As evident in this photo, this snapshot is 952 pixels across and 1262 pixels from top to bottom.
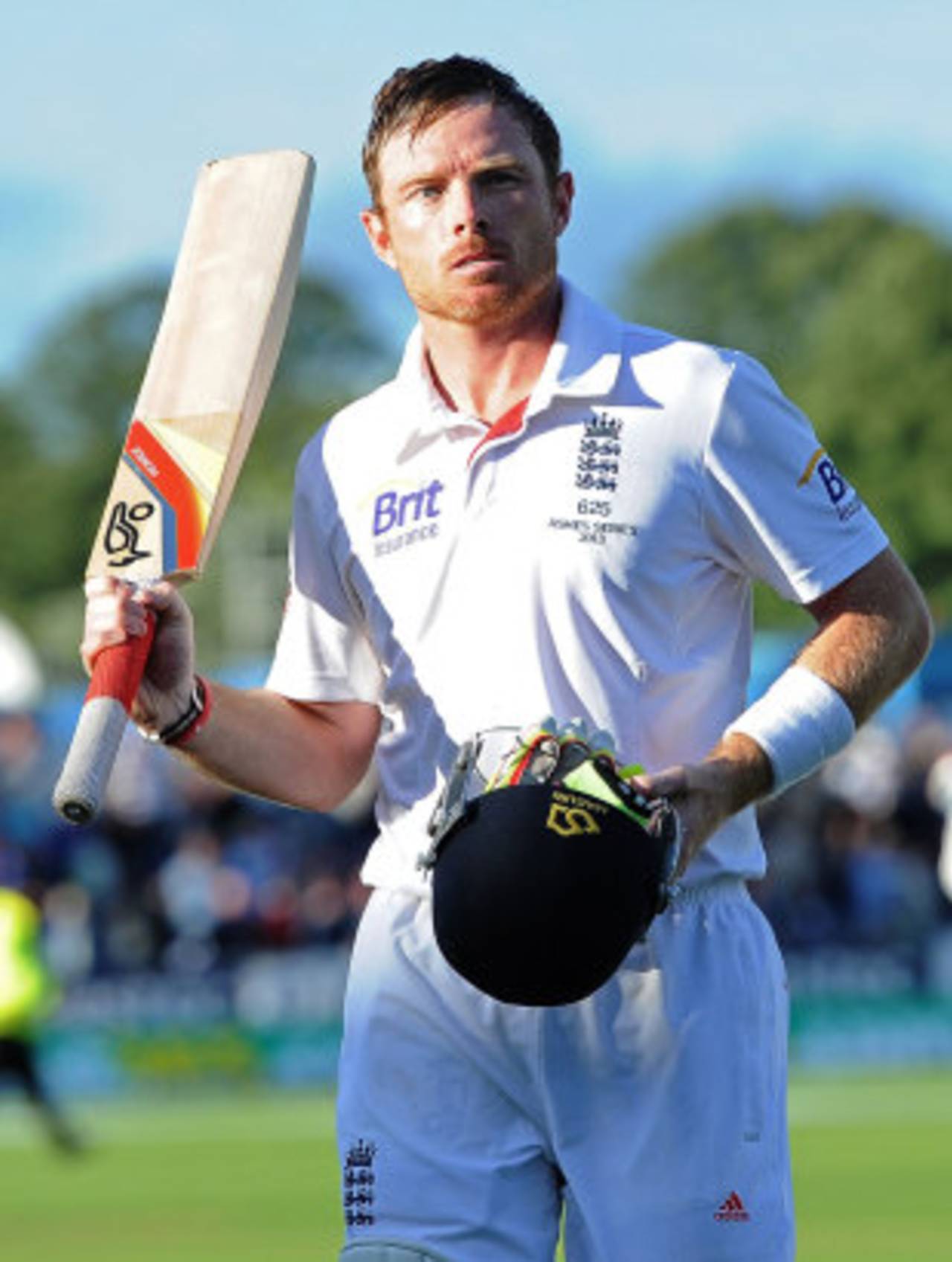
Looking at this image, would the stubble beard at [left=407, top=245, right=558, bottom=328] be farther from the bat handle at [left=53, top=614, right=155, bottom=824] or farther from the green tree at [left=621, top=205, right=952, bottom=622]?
the green tree at [left=621, top=205, right=952, bottom=622]

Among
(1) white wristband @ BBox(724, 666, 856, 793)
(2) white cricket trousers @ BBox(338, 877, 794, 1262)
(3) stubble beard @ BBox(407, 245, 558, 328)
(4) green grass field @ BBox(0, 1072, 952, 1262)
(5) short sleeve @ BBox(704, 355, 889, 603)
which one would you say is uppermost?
(3) stubble beard @ BBox(407, 245, 558, 328)

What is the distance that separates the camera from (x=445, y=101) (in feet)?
14.7

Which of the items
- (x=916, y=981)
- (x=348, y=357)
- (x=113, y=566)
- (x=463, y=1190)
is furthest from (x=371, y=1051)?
(x=348, y=357)

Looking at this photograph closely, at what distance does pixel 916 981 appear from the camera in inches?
784

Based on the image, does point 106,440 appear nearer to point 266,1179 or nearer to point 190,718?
point 266,1179

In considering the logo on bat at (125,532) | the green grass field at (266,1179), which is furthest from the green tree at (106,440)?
the logo on bat at (125,532)

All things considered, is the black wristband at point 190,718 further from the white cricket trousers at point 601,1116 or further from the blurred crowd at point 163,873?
the blurred crowd at point 163,873

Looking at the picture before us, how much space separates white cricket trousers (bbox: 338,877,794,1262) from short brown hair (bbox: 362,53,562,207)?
1.10m

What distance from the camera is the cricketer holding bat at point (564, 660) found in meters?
4.32

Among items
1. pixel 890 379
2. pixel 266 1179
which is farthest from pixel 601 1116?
pixel 890 379

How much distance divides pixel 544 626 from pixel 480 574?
128mm

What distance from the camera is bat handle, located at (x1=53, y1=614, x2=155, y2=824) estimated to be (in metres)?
4.18

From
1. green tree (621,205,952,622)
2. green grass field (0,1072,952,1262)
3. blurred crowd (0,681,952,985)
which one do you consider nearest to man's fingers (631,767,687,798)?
green grass field (0,1072,952,1262)

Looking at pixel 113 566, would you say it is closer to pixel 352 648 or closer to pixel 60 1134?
pixel 352 648
